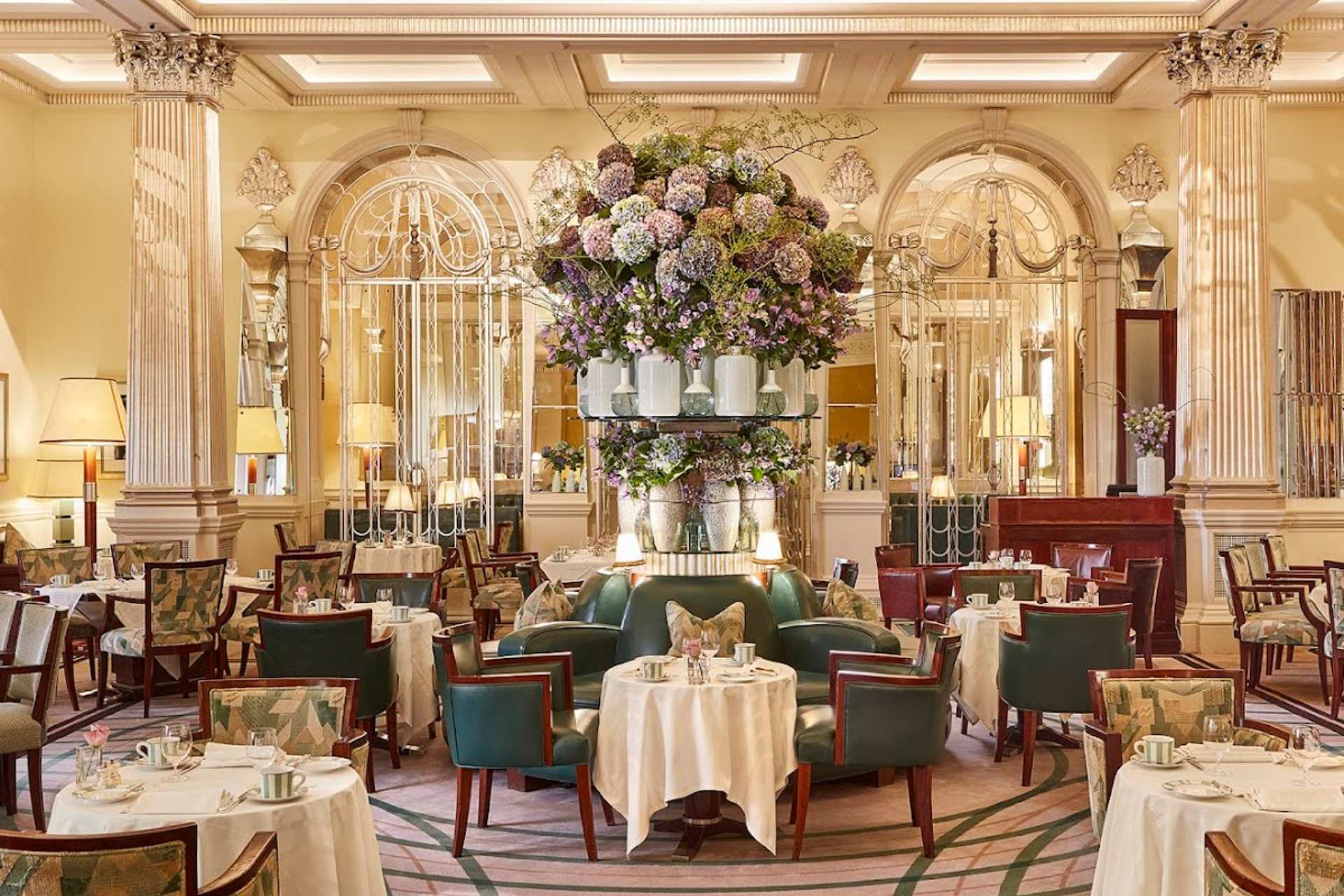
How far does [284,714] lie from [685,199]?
113 inches

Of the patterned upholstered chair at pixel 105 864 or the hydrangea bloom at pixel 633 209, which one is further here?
the hydrangea bloom at pixel 633 209

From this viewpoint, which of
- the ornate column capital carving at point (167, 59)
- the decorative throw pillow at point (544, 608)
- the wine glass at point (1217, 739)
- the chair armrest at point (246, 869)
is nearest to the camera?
the chair armrest at point (246, 869)

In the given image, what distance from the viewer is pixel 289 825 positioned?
3.96 meters

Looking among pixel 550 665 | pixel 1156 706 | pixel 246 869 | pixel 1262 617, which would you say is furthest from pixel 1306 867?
pixel 1262 617

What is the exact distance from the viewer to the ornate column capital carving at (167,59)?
10000mm

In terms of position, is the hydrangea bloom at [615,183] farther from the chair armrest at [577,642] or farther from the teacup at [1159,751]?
the teacup at [1159,751]

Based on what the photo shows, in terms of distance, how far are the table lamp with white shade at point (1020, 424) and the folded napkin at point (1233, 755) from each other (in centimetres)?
794

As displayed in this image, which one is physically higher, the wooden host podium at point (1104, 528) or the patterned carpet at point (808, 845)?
the wooden host podium at point (1104, 528)

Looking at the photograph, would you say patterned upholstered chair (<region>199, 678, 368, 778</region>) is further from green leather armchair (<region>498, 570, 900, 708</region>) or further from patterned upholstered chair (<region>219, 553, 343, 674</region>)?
patterned upholstered chair (<region>219, 553, 343, 674</region>)

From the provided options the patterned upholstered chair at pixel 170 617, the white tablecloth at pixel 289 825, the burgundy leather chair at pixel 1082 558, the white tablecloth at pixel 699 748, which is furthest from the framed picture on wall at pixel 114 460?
the white tablecloth at pixel 289 825

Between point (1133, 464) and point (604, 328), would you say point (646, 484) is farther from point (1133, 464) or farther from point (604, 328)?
point (1133, 464)

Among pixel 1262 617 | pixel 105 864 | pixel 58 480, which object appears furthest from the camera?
pixel 58 480

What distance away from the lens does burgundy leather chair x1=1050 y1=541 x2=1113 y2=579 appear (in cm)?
952

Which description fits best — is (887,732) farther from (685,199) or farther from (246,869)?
(246,869)
